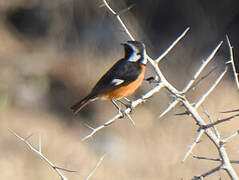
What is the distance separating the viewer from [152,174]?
8.66m

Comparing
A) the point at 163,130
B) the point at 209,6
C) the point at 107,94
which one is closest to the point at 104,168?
the point at 163,130

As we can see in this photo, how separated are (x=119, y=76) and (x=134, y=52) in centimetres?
24

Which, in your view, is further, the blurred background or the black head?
the blurred background

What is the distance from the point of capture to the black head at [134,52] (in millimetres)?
4324

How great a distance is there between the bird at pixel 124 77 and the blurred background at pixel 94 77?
4.34 meters

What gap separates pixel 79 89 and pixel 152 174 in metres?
2.17

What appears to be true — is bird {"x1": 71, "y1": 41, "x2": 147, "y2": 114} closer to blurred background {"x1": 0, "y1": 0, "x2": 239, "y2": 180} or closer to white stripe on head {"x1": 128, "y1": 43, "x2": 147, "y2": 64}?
white stripe on head {"x1": 128, "y1": 43, "x2": 147, "y2": 64}

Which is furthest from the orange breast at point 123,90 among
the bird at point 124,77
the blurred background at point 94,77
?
the blurred background at point 94,77

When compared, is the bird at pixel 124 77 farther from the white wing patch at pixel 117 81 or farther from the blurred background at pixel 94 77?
the blurred background at pixel 94 77

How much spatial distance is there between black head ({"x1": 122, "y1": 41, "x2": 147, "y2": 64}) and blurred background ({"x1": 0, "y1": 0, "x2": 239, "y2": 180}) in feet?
14.1

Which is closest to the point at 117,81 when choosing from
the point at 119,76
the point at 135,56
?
the point at 119,76

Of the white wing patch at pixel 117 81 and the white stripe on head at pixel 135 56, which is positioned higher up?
the white stripe on head at pixel 135 56

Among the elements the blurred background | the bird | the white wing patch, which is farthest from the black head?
the blurred background

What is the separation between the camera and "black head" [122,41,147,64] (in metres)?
4.32
